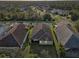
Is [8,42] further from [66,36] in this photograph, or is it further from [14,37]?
[66,36]

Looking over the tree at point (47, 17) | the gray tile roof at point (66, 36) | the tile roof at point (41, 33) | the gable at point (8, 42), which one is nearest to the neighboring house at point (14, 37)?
the gable at point (8, 42)

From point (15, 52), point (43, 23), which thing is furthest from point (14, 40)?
point (43, 23)

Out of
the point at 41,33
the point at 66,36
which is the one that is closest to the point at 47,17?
the point at 41,33

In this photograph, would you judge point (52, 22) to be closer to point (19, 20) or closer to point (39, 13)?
point (39, 13)

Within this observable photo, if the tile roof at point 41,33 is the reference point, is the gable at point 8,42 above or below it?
below

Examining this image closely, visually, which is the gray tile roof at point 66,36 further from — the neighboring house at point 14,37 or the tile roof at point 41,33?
the neighboring house at point 14,37
